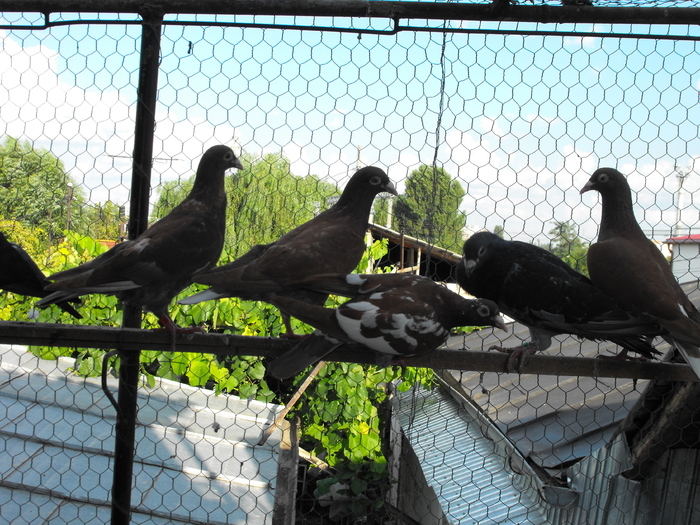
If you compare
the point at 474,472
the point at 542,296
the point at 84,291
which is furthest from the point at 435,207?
the point at 474,472

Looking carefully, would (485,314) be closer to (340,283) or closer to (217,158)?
(340,283)

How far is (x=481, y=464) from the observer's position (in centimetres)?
336

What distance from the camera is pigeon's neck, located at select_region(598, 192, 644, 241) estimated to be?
2123 millimetres

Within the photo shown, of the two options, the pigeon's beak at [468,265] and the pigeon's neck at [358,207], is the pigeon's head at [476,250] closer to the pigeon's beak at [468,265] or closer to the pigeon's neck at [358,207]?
the pigeon's beak at [468,265]

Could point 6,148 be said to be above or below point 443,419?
above

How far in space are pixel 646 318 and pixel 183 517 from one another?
79.5 inches

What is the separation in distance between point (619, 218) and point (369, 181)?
961 mm

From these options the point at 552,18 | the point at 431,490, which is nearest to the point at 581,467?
the point at 431,490

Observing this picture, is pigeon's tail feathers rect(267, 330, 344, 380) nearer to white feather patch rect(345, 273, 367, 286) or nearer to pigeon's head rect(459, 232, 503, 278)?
white feather patch rect(345, 273, 367, 286)

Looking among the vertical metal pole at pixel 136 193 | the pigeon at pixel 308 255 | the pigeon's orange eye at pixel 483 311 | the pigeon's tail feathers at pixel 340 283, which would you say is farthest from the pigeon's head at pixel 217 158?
the pigeon's orange eye at pixel 483 311

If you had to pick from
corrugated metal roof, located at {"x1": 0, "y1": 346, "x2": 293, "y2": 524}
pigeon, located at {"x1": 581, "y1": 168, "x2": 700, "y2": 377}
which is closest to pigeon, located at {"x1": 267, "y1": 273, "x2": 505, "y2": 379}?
pigeon, located at {"x1": 581, "y1": 168, "x2": 700, "y2": 377}

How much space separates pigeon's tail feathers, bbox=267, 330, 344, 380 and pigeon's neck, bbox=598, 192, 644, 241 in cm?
114

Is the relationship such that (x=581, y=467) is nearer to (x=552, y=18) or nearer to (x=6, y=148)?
(x=552, y=18)

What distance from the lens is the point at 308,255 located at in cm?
189
